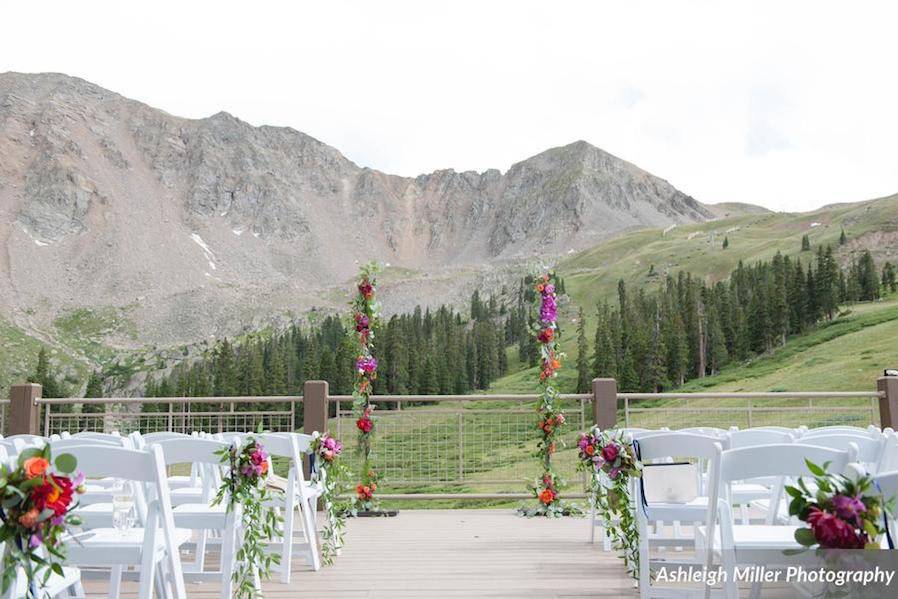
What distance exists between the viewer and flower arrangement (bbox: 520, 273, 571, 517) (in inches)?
304

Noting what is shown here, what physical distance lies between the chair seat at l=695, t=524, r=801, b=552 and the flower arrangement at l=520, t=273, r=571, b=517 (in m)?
4.57

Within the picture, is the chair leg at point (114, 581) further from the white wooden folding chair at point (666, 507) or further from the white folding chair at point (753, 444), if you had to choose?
the white folding chair at point (753, 444)

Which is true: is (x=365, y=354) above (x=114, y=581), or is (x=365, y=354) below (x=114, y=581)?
above

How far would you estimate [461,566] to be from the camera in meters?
5.00

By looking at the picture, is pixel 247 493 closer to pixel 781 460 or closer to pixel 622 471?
pixel 622 471

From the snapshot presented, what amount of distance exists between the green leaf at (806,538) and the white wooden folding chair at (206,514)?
2145mm

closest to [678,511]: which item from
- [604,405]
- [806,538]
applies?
[806,538]

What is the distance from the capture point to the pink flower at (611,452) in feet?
13.2

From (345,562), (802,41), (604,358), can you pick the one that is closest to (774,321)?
(604,358)

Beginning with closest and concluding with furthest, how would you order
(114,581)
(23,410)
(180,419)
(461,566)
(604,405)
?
(114,581), (461,566), (604,405), (23,410), (180,419)

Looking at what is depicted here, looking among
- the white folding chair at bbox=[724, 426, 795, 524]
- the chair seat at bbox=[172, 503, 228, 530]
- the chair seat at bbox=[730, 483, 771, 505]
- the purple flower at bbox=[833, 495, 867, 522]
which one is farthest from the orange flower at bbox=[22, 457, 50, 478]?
the chair seat at bbox=[730, 483, 771, 505]

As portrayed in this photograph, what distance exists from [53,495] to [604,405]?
253 inches

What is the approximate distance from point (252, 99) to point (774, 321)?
6090 inches

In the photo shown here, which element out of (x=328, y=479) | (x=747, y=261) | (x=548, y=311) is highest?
(x=747, y=261)
